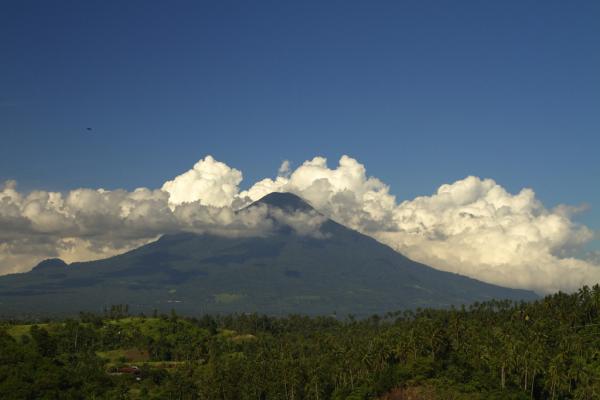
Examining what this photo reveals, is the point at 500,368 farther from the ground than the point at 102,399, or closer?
farther from the ground

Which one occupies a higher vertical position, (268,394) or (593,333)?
(593,333)

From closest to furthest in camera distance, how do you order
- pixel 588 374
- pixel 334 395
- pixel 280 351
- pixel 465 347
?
1. pixel 588 374
2. pixel 334 395
3. pixel 465 347
4. pixel 280 351

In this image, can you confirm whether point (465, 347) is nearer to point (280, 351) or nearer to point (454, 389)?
point (454, 389)

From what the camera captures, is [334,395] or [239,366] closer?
[334,395]

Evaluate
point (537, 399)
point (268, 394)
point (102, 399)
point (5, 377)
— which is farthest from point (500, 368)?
point (5, 377)

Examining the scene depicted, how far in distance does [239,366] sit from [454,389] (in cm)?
6032

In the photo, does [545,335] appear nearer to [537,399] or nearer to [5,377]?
[537,399]

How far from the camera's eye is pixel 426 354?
170 metres

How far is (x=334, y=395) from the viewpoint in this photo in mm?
153500

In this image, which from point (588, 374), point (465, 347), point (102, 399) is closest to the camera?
point (588, 374)

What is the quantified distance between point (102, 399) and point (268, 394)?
1585 inches

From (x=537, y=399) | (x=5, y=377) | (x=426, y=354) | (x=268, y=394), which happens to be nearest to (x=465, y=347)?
(x=426, y=354)

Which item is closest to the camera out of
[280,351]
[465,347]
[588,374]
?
[588,374]

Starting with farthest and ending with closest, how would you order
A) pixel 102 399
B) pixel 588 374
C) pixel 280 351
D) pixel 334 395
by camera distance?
pixel 280 351
pixel 334 395
pixel 102 399
pixel 588 374
